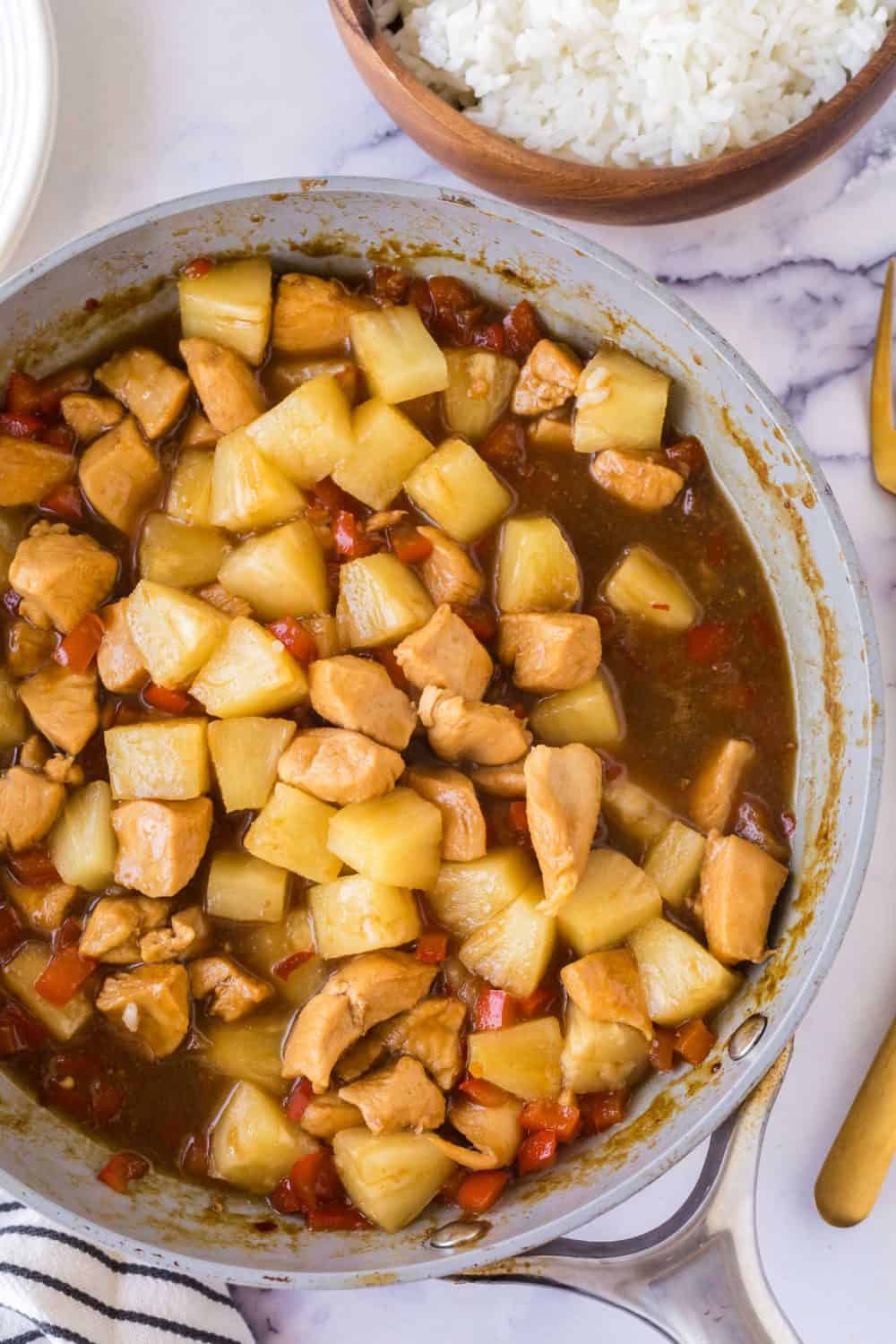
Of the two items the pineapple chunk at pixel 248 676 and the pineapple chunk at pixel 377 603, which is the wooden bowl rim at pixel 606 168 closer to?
the pineapple chunk at pixel 377 603

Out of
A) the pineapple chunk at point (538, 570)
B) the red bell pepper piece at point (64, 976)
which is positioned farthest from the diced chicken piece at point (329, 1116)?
the pineapple chunk at point (538, 570)

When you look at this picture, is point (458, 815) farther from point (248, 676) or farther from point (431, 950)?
point (248, 676)

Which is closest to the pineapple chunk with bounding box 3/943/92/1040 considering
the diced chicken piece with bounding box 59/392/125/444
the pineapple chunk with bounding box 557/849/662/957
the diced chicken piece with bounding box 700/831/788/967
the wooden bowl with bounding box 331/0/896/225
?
the pineapple chunk with bounding box 557/849/662/957

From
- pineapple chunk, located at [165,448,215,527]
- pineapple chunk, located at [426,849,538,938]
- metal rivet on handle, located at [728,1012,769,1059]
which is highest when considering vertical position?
pineapple chunk, located at [165,448,215,527]

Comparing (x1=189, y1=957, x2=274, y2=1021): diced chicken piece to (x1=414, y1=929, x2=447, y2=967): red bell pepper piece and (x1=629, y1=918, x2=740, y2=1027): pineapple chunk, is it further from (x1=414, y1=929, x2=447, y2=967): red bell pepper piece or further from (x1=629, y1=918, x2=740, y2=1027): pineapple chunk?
(x1=629, y1=918, x2=740, y2=1027): pineapple chunk

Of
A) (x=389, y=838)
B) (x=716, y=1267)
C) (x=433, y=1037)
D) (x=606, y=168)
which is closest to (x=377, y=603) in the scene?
(x=389, y=838)
